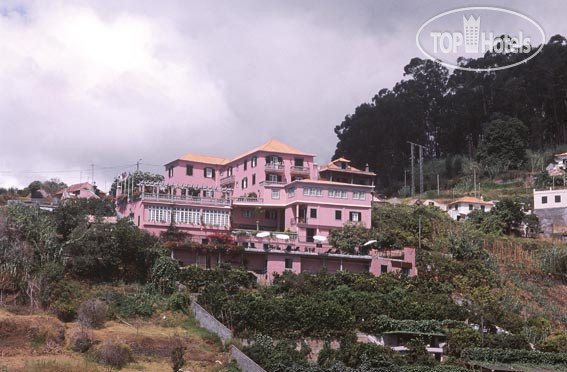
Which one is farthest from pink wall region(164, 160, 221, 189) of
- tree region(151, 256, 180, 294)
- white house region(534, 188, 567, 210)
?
white house region(534, 188, 567, 210)

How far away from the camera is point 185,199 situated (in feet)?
167

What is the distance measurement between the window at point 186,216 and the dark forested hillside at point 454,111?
40.1 metres

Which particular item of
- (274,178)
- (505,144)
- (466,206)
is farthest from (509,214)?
(505,144)

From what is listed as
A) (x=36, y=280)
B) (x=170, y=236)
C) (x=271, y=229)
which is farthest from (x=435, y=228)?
(x=36, y=280)

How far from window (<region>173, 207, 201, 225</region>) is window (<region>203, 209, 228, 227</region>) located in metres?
0.61

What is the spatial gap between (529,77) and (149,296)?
60.1 metres

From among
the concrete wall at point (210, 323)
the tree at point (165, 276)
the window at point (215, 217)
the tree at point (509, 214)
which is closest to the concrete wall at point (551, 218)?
the tree at point (509, 214)

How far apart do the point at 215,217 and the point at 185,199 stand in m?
Result: 2.34

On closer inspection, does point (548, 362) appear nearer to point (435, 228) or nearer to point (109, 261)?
point (435, 228)

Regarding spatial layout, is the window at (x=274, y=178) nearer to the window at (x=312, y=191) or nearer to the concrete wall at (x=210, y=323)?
the window at (x=312, y=191)

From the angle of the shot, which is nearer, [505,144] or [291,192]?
[291,192]

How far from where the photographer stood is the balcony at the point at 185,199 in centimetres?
4982

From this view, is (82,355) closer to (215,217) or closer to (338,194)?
(215,217)

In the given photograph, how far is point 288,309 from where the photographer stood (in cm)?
3794
